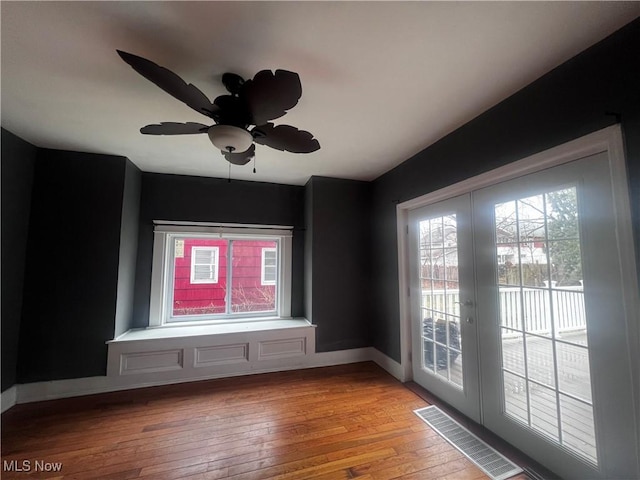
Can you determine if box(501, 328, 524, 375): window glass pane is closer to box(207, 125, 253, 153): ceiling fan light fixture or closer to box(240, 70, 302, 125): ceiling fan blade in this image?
box(240, 70, 302, 125): ceiling fan blade

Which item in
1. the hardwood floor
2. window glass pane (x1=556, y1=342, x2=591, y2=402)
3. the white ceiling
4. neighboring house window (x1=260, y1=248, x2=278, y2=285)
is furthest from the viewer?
neighboring house window (x1=260, y1=248, x2=278, y2=285)

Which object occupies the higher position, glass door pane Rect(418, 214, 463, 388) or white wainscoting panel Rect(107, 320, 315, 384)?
glass door pane Rect(418, 214, 463, 388)

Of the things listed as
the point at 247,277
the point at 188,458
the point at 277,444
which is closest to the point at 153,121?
the point at 247,277

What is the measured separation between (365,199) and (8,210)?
12.0 ft

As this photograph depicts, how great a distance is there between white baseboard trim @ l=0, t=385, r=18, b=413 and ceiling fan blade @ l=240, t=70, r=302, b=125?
3255mm

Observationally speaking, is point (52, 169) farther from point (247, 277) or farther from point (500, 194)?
point (500, 194)

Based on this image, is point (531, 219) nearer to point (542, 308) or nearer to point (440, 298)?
point (542, 308)

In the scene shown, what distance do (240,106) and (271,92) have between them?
10.7 inches

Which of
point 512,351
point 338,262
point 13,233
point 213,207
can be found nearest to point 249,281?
point 213,207

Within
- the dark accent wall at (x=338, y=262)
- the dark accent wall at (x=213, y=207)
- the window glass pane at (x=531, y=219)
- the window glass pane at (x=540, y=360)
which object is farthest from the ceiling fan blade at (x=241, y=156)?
the window glass pane at (x=540, y=360)

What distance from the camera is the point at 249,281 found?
373 cm

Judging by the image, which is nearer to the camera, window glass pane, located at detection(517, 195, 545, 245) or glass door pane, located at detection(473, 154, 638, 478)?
glass door pane, located at detection(473, 154, 638, 478)

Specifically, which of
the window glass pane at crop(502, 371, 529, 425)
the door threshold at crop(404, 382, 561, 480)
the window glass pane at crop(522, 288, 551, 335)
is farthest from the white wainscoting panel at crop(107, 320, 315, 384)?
the window glass pane at crop(522, 288, 551, 335)

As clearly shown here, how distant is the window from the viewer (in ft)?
10.9
